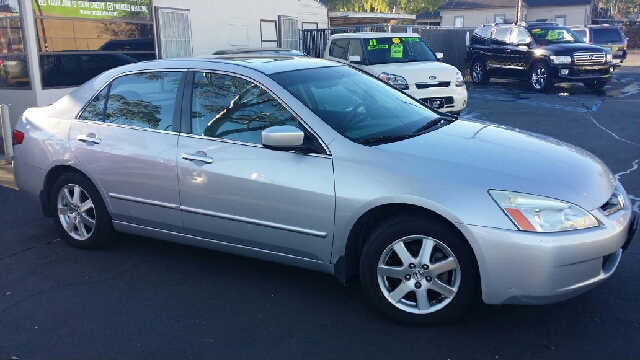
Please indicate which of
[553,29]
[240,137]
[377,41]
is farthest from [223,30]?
[240,137]

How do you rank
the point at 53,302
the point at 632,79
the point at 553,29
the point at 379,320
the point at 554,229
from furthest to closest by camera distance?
the point at 632,79 → the point at 553,29 → the point at 53,302 → the point at 379,320 → the point at 554,229

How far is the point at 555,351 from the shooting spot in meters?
3.40

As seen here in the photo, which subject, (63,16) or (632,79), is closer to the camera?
(63,16)

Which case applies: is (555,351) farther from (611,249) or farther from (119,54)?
(119,54)

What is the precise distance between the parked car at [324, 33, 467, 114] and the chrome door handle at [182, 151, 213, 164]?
21.7ft

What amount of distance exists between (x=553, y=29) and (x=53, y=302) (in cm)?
1760

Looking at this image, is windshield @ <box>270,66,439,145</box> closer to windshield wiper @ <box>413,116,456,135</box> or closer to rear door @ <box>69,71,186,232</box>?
windshield wiper @ <box>413,116,456,135</box>

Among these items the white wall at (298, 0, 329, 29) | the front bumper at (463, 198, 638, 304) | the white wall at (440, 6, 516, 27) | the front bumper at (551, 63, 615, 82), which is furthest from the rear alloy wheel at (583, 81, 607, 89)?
the white wall at (440, 6, 516, 27)

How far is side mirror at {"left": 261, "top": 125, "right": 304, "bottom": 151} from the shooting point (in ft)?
12.8

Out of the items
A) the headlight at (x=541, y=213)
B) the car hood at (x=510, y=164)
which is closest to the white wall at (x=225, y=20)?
the car hood at (x=510, y=164)

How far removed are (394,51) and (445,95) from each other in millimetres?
1740

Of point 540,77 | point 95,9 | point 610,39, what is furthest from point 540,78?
point 95,9

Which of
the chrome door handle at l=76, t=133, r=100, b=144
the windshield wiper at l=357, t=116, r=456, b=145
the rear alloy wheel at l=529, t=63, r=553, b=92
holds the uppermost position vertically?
the windshield wiper at l=357, t=116, r=456, b=145

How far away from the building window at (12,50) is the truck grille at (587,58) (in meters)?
13.6
